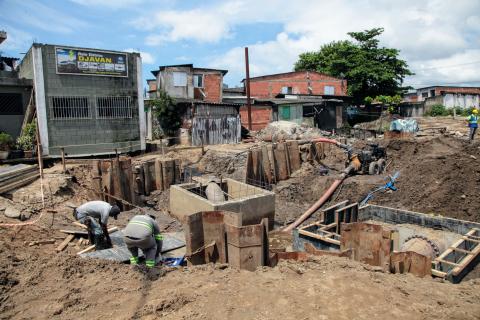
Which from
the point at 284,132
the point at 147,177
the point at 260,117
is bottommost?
the point at 147,177

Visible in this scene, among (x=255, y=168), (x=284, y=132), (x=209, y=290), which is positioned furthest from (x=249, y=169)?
(x=209, y=290)

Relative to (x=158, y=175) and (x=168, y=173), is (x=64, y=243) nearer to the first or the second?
(x=158, y=175)

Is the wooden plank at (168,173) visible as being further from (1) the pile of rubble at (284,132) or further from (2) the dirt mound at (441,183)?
(1) the pile of rubble at (284,132)

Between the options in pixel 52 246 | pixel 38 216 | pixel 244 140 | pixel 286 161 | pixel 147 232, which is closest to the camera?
pixel 147 232

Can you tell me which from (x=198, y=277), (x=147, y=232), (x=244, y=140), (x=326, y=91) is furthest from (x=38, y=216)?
(x=326, y=91)

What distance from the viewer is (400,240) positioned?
32.8 ft

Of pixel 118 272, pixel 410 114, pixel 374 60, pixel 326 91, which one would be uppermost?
pixel 374 60

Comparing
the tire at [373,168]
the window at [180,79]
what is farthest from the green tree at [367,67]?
the tire at [373,168]

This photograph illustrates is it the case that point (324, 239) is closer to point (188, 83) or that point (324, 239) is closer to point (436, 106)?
point (188, 83)

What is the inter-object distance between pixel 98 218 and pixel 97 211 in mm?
183

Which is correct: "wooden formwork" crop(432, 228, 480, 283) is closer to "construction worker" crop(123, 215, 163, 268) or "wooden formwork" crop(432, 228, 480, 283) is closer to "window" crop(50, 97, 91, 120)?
"construction worker" crop(123, 215, 163, 268)

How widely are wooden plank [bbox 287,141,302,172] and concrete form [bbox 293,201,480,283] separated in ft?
18.0

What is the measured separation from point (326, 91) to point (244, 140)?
15.3 metres

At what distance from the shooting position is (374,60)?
1422 inches
